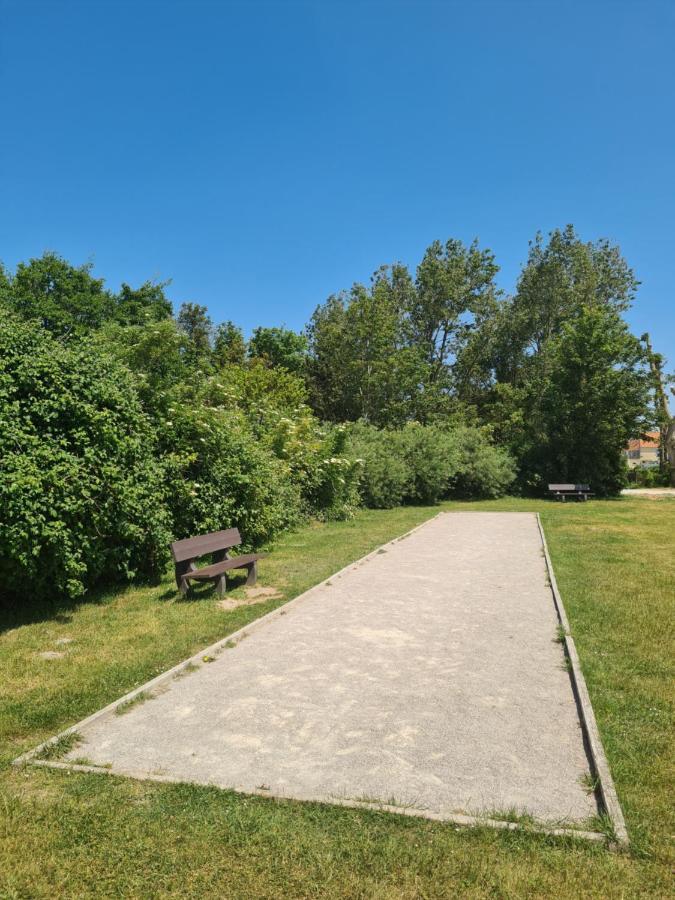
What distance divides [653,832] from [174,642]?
180 inches

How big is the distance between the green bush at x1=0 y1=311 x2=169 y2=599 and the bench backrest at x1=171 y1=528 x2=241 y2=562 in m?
0.36

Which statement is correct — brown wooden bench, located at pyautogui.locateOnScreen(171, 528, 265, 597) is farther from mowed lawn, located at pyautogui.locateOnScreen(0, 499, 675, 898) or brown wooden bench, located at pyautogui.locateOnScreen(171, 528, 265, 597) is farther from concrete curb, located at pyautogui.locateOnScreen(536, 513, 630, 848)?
concrete curb, located at pyautogui.locateOnScreen(536, 513, 630, 848)

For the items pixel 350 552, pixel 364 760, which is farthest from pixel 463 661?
pixel 350 552

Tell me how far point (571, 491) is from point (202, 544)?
77.7ft

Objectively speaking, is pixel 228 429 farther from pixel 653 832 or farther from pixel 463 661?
pixel 653 832

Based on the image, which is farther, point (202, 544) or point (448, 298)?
point (448, 298)

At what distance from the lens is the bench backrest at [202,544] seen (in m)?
7.96

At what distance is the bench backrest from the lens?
796 cm

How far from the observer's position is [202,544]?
8516mm

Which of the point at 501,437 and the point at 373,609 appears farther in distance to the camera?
the point at 501,437

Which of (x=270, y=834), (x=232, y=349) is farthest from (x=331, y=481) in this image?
(x=232, y=349)

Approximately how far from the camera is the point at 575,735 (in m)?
4.04

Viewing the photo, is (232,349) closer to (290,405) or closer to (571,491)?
(290,405)

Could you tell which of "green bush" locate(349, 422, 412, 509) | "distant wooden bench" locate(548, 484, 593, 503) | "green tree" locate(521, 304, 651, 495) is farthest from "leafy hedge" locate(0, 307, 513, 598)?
"green tree" locate(521, 304, 651, 495)
